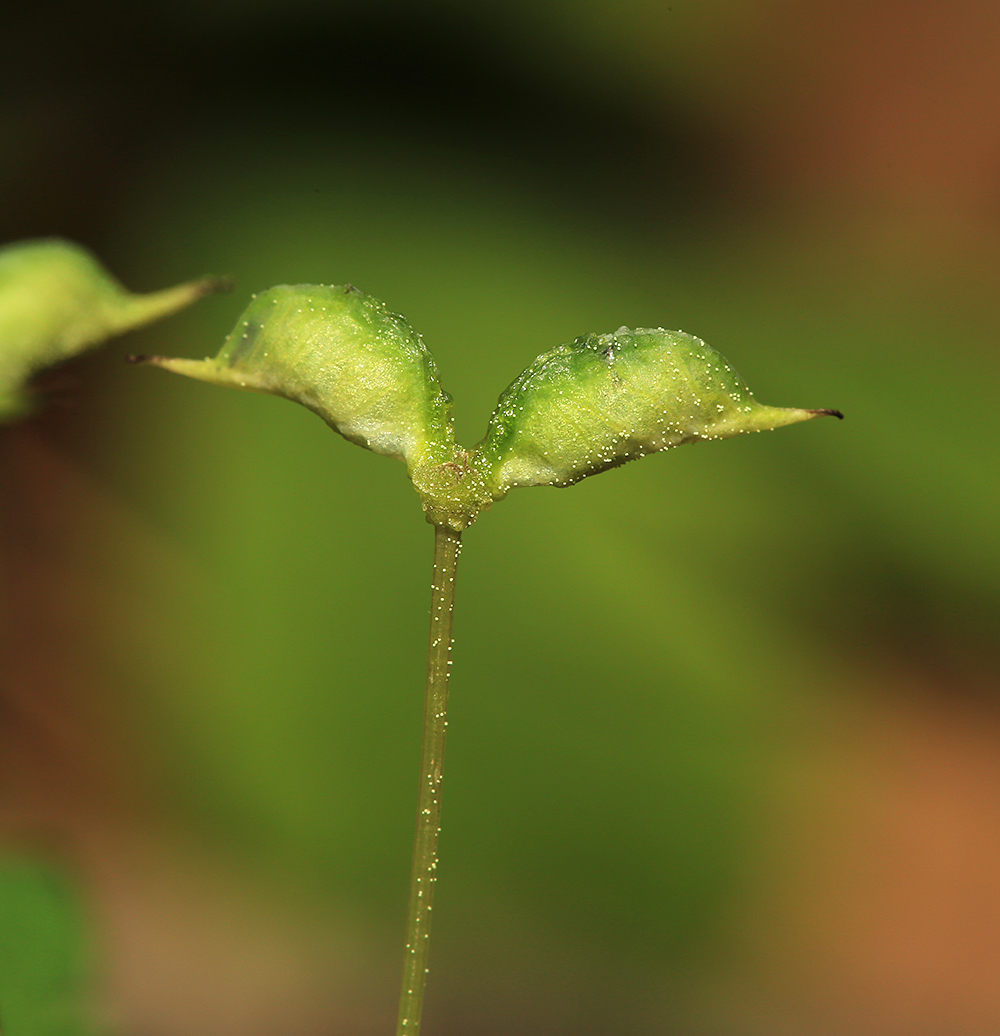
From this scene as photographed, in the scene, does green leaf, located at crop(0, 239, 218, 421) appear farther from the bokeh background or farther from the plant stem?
the bokeh background

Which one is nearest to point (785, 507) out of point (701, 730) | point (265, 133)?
point (701, 730)

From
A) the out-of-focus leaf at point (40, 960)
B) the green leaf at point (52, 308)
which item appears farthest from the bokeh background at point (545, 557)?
the green leaf at point (52, 308)

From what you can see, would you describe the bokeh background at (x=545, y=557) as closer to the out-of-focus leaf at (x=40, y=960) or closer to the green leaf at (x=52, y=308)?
the out-of-focus leaf at (x=40, y=960)

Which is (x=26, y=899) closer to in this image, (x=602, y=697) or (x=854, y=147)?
(x=602, y=697)

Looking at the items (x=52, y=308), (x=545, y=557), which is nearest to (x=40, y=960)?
(x=52, y=308)

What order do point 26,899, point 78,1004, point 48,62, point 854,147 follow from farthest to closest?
point 854,147
point 48,62
point 26,899
point 78,1004

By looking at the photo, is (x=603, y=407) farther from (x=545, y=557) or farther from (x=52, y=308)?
(x=545, y=557)

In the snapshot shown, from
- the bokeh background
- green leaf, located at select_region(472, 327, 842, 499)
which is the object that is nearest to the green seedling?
green leaf, located at select_region(472, 327, 842, 499)
